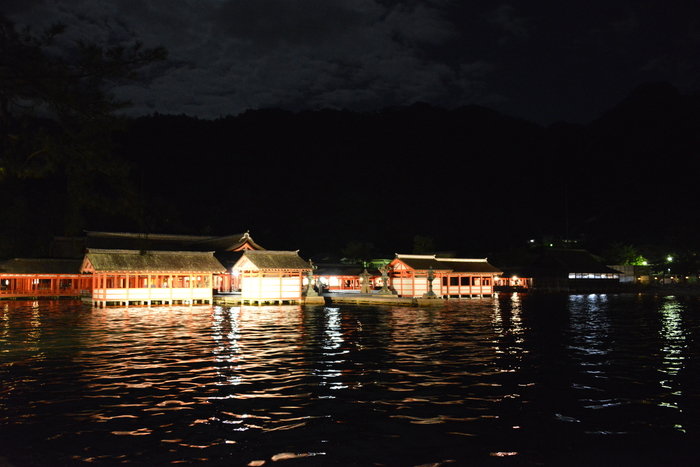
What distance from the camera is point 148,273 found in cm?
4041

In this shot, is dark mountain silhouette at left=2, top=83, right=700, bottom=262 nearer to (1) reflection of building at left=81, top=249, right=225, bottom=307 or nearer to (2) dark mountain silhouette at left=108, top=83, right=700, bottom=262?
(2) dark mountain silhouette at left=108, top=83, right=700, bottom=262

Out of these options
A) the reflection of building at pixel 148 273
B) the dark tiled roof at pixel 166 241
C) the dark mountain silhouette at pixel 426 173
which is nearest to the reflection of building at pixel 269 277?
the reflection of building at pixel 148 273

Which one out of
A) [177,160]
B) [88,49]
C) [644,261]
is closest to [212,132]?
[177,160]

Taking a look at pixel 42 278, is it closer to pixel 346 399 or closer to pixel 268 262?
Result: pixel 268 262

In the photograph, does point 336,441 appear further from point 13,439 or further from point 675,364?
point 675,364

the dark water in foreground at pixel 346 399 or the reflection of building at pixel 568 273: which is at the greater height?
the reflection of building at pixel 568 273

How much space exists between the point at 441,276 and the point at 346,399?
45.4 metres

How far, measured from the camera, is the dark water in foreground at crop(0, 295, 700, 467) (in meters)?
8.12

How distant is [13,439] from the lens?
851 cm

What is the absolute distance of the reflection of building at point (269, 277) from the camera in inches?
1662

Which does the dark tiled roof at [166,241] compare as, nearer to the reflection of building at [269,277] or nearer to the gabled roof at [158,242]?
the gabled roof at [158,242]

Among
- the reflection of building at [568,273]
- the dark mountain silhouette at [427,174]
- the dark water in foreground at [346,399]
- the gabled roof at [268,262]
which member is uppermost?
the dark mountain silhouette at [427,174]

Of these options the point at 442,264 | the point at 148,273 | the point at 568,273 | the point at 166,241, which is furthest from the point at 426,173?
the point at 148,273

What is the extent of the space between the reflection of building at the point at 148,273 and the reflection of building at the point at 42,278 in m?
10.7
